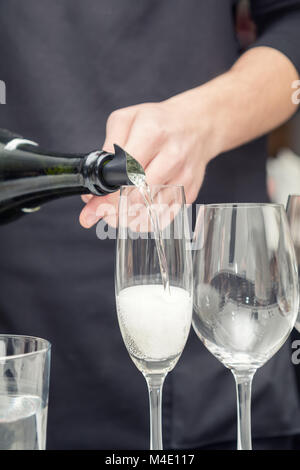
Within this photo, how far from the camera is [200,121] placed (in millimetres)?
824

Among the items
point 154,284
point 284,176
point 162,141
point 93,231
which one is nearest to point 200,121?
point 162,141

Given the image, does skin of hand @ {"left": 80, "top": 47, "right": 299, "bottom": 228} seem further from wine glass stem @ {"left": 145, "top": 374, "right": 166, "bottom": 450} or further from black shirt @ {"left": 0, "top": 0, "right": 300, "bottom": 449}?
wine glass stem @ {"left": 145, "top": 374, "right": 166, "bottom": 450}

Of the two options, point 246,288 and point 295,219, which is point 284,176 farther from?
point 246,288

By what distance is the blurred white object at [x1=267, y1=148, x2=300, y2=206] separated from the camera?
1.59 metres

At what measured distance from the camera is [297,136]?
1644mm

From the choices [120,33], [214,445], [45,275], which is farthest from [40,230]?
[214,445]

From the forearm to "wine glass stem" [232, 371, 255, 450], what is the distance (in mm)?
428

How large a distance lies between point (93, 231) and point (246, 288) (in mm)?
500

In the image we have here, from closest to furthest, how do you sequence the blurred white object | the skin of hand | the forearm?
the skin of hand
the forearm
the blurred white object

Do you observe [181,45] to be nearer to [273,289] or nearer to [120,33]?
[120,33]

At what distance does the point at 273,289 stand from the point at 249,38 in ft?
3.64

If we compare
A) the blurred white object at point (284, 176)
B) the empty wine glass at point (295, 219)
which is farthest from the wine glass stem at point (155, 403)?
the blurred white object at point (284, 176)

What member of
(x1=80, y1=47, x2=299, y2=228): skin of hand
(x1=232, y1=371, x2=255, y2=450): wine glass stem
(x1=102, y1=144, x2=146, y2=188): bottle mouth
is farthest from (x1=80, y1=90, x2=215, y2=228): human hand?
(x1=232, y1=371, x2=255, y2=450): wine glass stem

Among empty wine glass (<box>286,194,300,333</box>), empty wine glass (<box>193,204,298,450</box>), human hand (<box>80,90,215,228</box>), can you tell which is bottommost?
empty wine glass (<box>193,204,298,450</box>)
